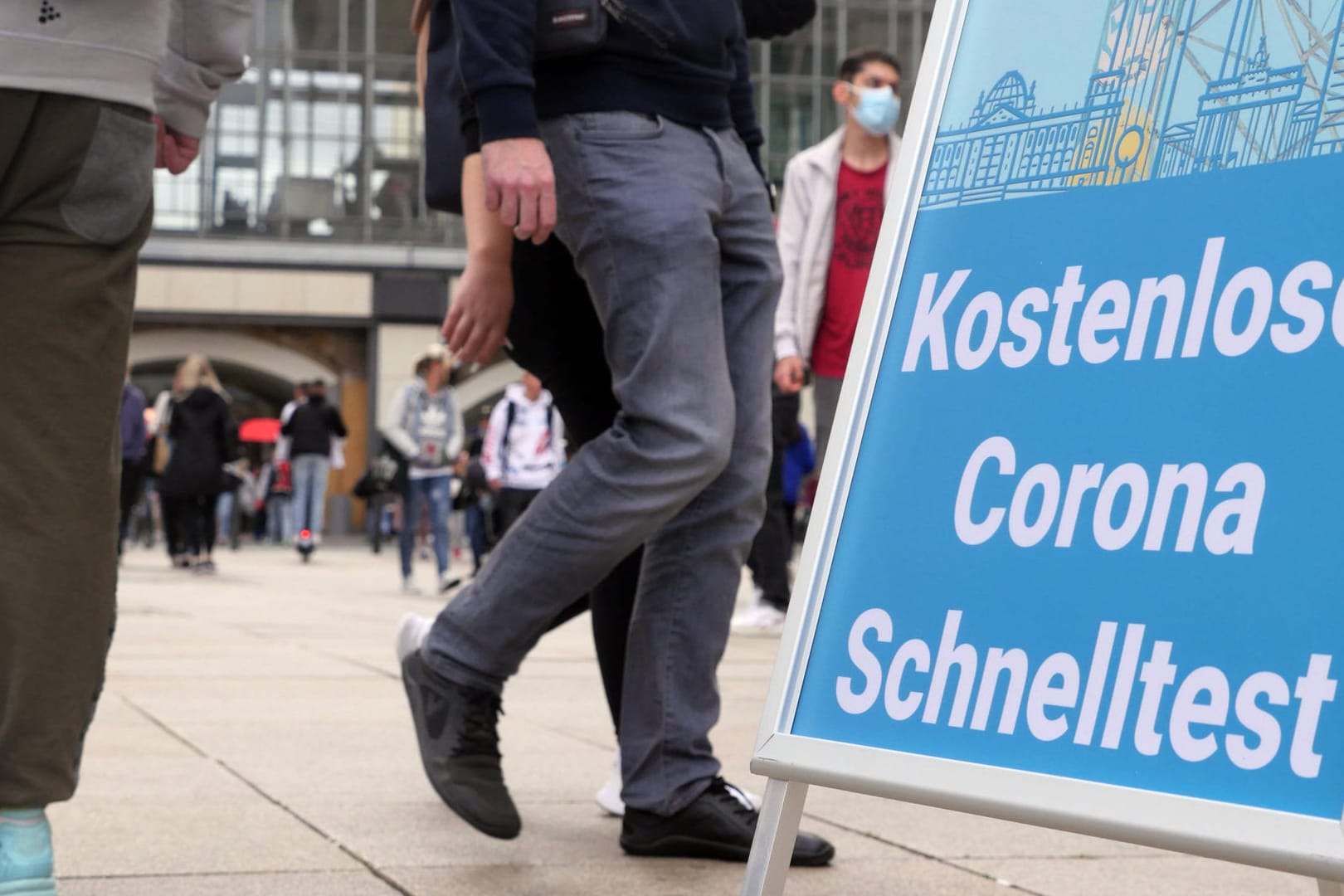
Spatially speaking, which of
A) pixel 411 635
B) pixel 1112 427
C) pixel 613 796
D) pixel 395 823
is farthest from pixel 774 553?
pixel 1112 427

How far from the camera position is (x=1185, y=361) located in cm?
176

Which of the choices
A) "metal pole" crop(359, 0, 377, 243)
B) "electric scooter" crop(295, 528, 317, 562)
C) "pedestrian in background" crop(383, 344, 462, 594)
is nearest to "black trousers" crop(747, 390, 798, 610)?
"pedestrian in background" crop(383, 344, 462, 594)

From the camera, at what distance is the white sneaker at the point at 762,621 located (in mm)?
8062

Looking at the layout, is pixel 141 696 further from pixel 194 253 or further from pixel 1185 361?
pixel 194 253

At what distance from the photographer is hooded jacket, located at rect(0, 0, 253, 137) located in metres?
2.19

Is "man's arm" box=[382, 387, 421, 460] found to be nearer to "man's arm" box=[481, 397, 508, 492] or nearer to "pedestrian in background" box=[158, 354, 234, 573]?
"man's arm" box=[481, 397, 508, 492]

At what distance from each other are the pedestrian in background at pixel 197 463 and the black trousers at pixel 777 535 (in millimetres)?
6812

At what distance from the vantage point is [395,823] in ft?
9.87

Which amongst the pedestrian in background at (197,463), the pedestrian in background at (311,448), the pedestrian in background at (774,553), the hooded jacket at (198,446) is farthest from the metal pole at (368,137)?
the pedestrian in background at (774,553)

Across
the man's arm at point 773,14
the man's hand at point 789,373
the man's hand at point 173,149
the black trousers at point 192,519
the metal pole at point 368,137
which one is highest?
the metal pole at point 368,137

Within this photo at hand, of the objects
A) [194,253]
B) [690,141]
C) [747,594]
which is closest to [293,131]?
[194,253]

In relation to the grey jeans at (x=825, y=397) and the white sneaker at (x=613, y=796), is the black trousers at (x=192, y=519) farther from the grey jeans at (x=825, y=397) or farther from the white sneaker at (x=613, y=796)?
the white sneaker at (x=613, y=796)

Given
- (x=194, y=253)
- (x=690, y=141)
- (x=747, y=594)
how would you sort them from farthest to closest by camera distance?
1. (x=194, y=253)
2. (x=747, y=594)
3. (x=690, y=141)

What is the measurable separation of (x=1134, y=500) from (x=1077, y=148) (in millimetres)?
421
